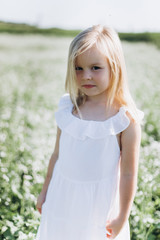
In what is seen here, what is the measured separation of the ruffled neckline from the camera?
5.02 ft

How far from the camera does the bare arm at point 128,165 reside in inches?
59.4

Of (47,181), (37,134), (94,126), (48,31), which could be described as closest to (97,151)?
(94,126)

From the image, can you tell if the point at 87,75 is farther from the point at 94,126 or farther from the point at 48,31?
the point at 48,31

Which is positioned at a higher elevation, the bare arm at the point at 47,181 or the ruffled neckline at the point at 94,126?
the ruffled neckline at the point at 94,126

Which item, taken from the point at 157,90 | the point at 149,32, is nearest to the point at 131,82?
the point at 157,90

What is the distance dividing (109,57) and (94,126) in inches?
14.5

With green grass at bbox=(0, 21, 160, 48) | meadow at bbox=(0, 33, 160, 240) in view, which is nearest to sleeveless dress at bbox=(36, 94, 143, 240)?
meadow at bbox=(0, 33, 160, 240)

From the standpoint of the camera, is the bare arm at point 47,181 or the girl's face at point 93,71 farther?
the bare arm at point 47,181

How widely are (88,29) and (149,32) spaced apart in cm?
1510

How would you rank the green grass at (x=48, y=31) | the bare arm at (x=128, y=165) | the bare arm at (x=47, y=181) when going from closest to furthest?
the bare arm at (x=128, y=165), the bare arm at (x=47, y=181), the green grass at (x=48, y=31)

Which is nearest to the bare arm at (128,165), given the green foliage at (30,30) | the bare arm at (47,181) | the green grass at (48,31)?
the bare arm at (47,181)

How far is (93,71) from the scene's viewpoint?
1537mm

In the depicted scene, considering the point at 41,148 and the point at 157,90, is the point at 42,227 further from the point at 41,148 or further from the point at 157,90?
the point at 157,90

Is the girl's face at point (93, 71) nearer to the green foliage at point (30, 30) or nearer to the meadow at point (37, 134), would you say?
the meadow at point (37, 134)
